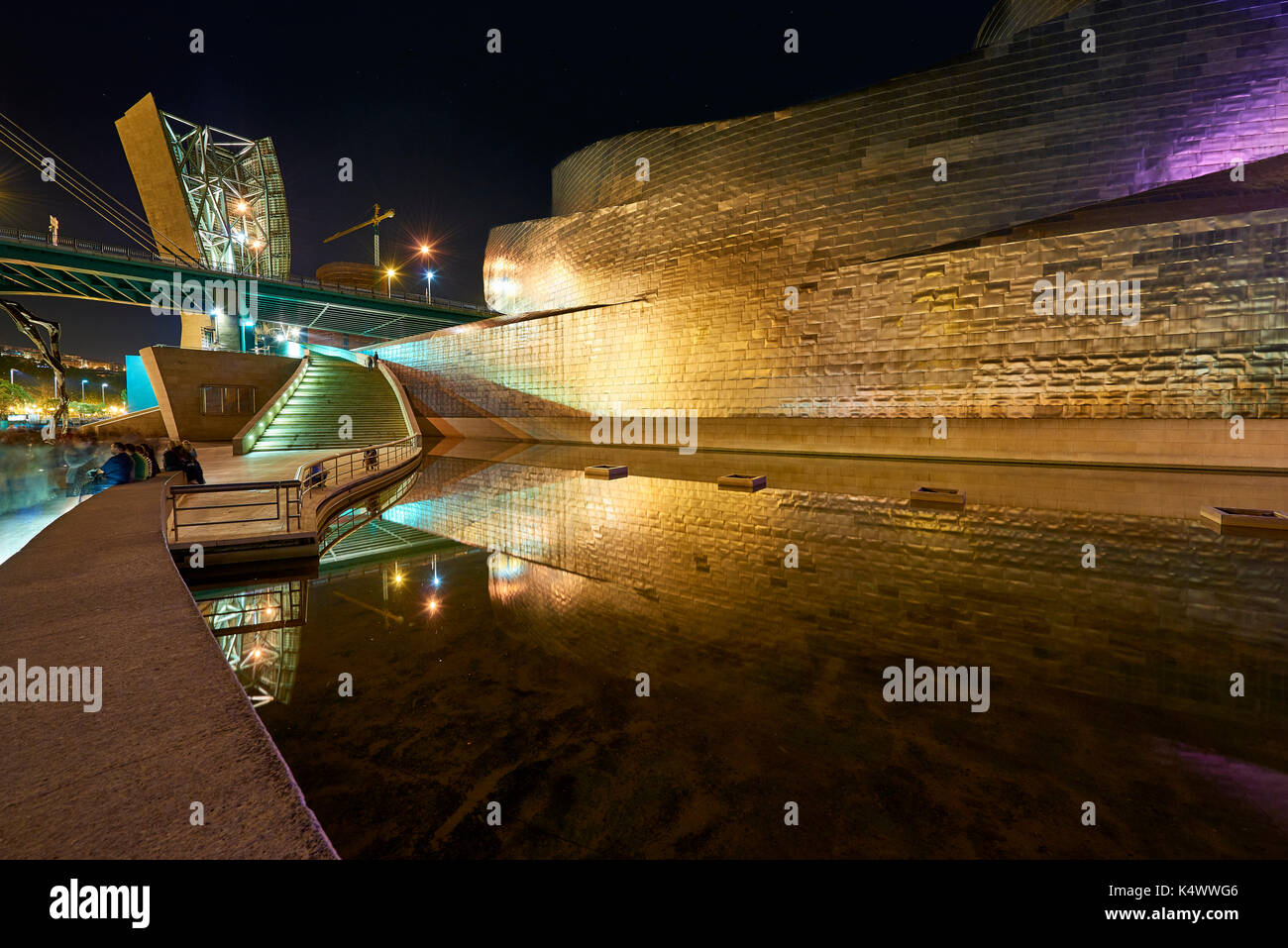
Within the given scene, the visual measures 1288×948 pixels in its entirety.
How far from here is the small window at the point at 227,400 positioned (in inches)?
800

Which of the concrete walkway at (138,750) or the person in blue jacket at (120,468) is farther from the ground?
the person in blue jacket at (120,468)

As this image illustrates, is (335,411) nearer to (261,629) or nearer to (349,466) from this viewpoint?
(349,466)

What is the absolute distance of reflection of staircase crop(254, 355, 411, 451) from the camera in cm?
1906

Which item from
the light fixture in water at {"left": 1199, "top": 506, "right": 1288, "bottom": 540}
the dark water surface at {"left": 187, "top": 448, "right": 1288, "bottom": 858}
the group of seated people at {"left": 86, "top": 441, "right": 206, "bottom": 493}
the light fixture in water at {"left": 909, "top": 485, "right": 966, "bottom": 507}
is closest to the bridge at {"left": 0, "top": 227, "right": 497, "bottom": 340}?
the group of seated people at {"left": 86, "top": 441, "right": 206, "bottom": 493}

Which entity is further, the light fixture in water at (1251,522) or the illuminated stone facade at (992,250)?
the illuminated stone facade at (992,250)

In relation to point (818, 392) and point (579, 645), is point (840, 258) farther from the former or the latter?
point (579, 645)

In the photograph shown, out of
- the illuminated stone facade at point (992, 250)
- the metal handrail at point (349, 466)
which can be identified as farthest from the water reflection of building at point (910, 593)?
the illuminated stone facade at point (992, 250)

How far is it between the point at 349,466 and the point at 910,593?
13670mm

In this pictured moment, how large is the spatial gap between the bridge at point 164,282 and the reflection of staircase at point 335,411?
14729 mm

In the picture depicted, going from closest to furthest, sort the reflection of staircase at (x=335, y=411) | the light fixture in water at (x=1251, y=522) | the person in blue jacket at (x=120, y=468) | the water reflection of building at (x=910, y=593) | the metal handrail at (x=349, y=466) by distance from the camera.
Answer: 1. the water reflection of building at (x=910, y=593)
2. the light fixture in water at (x=1251, y=522)
3. the metal handrail at (x=349, y=466)
4. the person in blue jacket at (x=120, y=468)
5. the reflection of staircase at (x=335, y=411)

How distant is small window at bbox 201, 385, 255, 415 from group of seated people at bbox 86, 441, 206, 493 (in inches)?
478

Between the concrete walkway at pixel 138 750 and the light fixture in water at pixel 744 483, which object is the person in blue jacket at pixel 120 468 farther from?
the light fixture in water at pixel 744 483

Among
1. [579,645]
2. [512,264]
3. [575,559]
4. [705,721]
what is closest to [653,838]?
[705,721]

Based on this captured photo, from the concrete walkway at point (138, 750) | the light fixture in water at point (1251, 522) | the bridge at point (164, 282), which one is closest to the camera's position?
the concrete walkway at point (138, 750)
